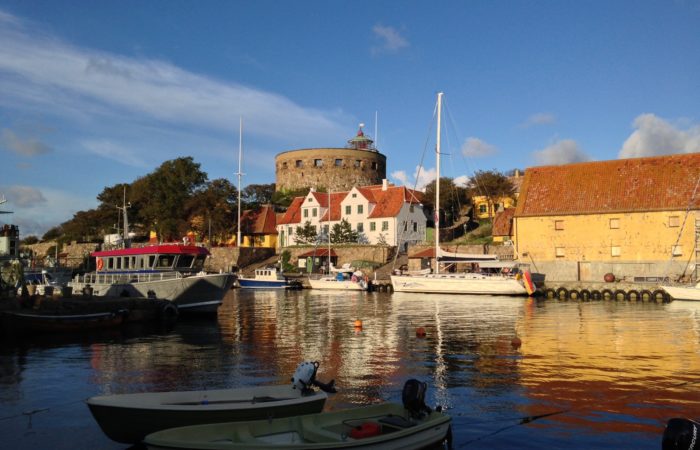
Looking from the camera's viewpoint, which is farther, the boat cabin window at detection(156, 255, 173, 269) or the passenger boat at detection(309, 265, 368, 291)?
the passenger boat at detection(309, 265, 368, 291)

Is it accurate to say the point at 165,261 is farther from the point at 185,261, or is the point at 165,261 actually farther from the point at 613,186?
the point at 613,186

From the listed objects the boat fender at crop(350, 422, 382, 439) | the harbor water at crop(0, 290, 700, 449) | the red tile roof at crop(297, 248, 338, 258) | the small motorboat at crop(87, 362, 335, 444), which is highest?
the red tile roof at crop(297, 248, 338, 258)

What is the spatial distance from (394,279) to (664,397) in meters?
39.8

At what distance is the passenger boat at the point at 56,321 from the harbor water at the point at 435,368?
66 cm

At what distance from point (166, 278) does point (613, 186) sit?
39.0m

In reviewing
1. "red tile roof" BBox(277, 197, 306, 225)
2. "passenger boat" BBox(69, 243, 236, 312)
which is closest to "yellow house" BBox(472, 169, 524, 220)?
"red tile roof" BBox(277, 197, 306, 225)

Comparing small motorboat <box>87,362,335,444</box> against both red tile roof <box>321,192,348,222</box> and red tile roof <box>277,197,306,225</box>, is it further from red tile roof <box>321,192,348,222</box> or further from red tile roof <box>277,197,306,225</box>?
red tile roof <box>277,197,306,225</box>

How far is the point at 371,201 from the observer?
76562 millimetres

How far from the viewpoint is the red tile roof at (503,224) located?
63591mm

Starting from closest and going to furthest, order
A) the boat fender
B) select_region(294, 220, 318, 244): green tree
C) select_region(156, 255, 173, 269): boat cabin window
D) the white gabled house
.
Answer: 1. the boat fender
2. select_region(156, 255, 173, 269): boat cabin window
3. the white gabled house
4. select_region(294, 220, 318, 244): green tree

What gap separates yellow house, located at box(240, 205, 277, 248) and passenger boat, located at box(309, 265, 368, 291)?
2259 centimetres

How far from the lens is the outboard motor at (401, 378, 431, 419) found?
10.4m

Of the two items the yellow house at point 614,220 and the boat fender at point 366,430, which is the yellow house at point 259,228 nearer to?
the yellow house at point 614,220

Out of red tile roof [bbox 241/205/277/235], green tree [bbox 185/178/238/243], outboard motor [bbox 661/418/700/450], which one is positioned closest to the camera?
outboard motor [bbox 661/418/700/450]
